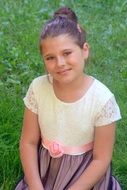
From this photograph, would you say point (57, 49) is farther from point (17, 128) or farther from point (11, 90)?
point (11, 90)

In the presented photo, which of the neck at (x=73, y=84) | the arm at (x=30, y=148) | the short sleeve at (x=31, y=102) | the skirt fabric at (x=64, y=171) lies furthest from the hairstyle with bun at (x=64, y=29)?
the skirt fabric at (x=64, y=171)

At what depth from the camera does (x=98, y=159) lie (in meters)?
2.28

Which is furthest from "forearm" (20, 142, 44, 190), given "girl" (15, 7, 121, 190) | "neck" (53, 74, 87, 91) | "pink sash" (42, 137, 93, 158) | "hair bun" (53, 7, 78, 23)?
"hair bun" (53, 7, 78, 23)

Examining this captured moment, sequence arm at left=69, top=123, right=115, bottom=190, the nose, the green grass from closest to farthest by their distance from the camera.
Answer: the nose < arm at left=69, top=123, right=115, bottom=190 < the green grass

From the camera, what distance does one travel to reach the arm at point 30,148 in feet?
7.74

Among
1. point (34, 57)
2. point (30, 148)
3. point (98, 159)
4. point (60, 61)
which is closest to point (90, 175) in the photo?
point (98, 159)

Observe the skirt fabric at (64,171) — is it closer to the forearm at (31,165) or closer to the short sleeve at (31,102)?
the forearm at (31,165)

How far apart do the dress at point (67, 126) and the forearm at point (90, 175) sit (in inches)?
2.3

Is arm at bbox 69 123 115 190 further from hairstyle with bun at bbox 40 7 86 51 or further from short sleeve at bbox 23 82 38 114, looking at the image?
hairstyle with bun at bbox 40 7 86 51

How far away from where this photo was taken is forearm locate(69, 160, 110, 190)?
2279 millimetres

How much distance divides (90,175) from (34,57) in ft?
6.19

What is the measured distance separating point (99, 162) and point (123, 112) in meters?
1.22

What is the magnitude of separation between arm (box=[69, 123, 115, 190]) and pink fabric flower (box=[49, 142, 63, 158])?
15 cm

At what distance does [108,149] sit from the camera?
2.29 meters
